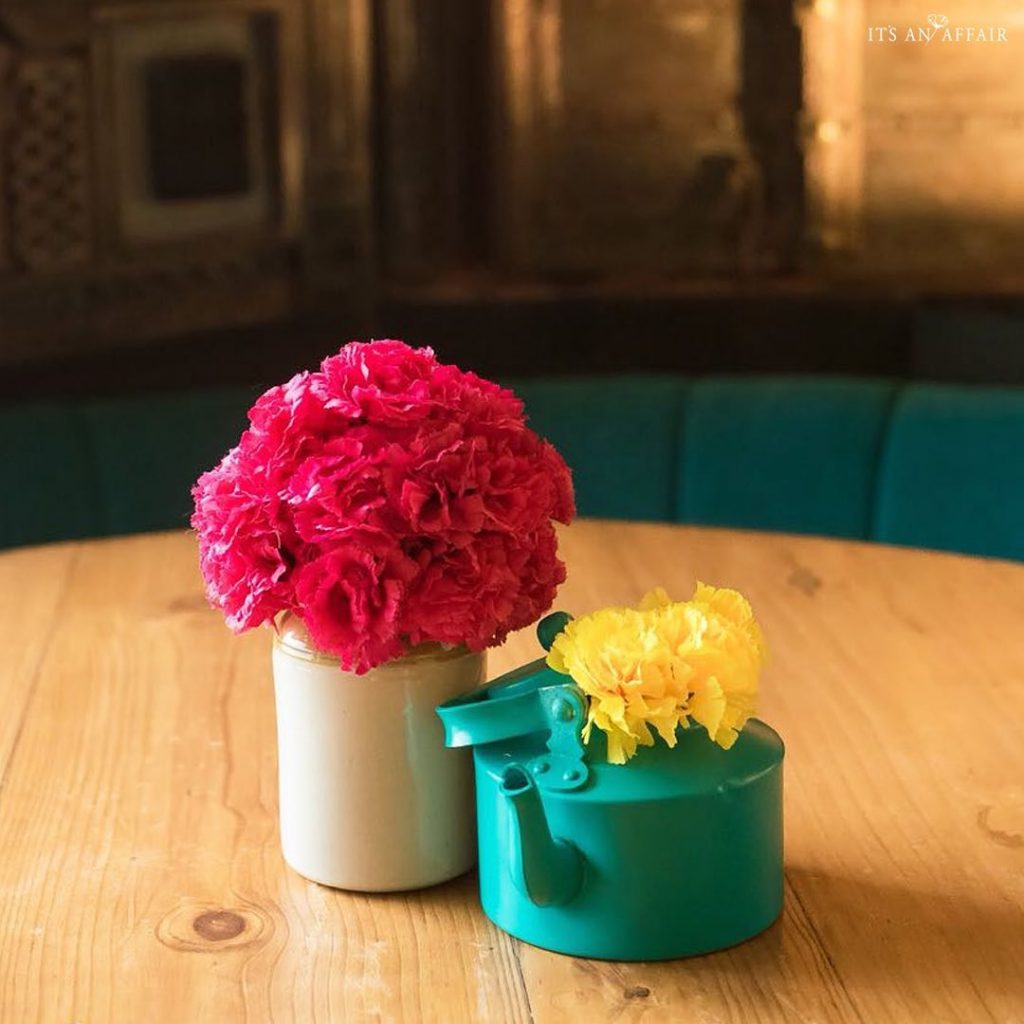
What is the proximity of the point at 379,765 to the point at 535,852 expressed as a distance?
0.12 m

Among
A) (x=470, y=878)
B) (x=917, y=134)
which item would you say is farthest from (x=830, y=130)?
(x=470, y=878)

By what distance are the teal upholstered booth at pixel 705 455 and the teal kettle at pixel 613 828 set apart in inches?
47.4

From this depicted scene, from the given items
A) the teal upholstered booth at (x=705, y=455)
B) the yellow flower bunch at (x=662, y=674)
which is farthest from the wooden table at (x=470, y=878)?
the teal upholstered booth at (x=705, y=455)

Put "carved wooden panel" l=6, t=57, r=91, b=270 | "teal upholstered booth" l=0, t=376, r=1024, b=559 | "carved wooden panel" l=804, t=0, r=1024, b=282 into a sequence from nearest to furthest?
1. "teal upholstered booth" l=0, t=376, r=1024, b=559
2. "carved wooden panel" l=6, t=57, r=91, b=270
3. "carved wooden panel" l=804, t=0, r=1024, b=282

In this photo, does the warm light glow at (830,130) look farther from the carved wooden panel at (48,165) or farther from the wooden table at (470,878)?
the wooden table at (470,878)

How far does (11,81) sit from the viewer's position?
231 centimetres

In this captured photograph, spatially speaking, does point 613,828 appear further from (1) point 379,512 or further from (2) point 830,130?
(2) point 830,130

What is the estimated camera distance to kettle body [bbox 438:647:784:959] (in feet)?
2.63

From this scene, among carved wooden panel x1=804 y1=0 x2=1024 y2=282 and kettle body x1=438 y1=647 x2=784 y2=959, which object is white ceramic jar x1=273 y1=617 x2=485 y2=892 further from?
carved wooden panel x1=804 y1=0 x2=1024 y2=282

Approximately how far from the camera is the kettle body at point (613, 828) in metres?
0.80

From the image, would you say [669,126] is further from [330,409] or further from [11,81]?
[330,409]

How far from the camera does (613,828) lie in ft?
2.63

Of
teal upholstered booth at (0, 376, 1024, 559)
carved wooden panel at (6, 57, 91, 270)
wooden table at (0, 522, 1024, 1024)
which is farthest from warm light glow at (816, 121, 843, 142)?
wooden table at (0, 522, 1024, 1024)

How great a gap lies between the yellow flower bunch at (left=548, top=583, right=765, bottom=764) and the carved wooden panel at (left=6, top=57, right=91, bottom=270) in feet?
5.77
